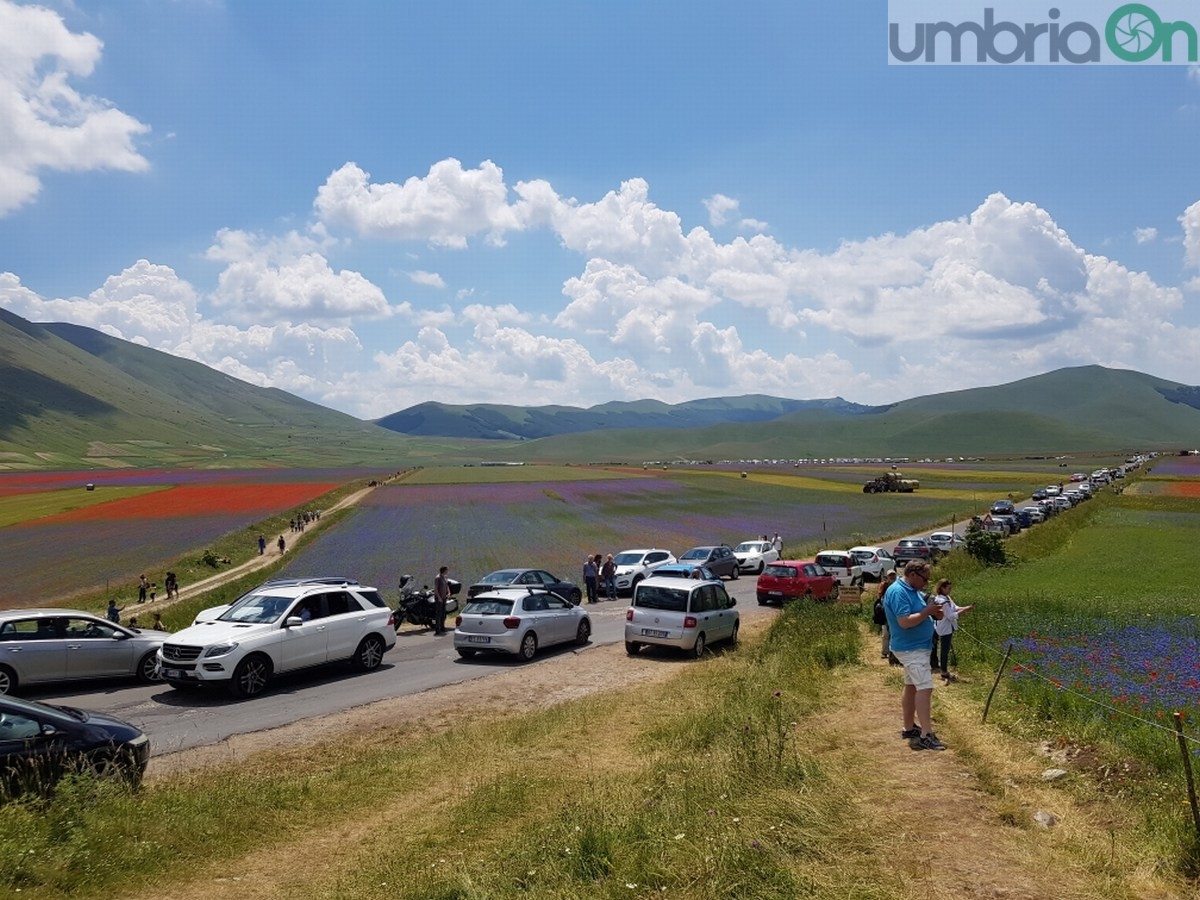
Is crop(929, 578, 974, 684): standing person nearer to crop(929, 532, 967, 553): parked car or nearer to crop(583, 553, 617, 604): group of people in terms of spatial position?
crop(583, 553, 617, 604): group of people

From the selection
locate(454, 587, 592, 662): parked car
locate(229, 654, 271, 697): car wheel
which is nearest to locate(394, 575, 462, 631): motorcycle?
locate(454, 587, 592, 662): parked car

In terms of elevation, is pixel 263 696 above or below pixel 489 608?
below

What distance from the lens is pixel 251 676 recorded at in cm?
1389

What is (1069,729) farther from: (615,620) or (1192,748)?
(615,620)

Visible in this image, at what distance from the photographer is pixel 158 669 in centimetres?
1432

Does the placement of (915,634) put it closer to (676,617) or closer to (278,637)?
(676,617)

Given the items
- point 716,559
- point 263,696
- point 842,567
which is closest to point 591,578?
point 716,559

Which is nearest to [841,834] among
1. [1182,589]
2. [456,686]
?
[456,686]

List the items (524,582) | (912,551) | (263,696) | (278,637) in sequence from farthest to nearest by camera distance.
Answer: (912,551), (524,582), (278,637), (263,696)

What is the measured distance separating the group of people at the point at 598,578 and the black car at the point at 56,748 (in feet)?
65.7

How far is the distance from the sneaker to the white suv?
10736 mm

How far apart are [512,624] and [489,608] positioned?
726mm

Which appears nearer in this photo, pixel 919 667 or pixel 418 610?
pixel 919 667

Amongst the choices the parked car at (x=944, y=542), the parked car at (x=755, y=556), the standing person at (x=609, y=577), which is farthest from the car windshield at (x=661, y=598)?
the parked car at (x=944, y=542)
